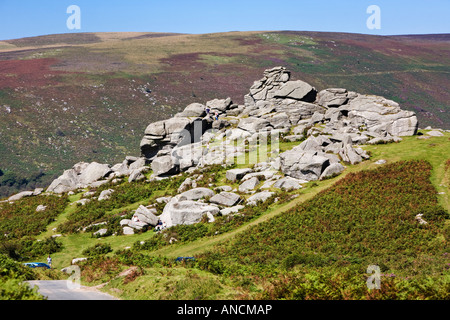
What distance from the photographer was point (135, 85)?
12925 cm

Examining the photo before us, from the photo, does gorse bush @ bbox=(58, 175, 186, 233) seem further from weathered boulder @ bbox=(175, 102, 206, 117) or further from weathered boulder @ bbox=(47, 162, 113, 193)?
weathered boulder @ bbox=(175, 102, 206, 117)

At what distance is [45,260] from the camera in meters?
32.8

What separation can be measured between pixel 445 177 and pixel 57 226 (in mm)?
38202

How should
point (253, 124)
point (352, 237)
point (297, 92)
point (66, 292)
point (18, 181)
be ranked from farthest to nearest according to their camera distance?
point (18, 181), point (297, 92), point (253, 124), point (352, 237), point (66, 292)

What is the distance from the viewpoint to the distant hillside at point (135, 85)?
307 feet

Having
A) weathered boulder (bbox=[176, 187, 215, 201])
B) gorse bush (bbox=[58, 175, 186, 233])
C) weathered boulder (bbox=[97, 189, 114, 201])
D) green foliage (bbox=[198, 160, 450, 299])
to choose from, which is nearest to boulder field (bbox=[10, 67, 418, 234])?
weathered boulder (bbox=[176, 187, 215, 201])

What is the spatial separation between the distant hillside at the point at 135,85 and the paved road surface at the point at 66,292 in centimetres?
6743

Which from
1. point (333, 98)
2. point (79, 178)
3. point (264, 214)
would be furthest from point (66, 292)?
point (333, 98)

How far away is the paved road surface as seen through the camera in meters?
16.6

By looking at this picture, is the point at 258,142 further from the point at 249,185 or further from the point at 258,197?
the point at 258,197

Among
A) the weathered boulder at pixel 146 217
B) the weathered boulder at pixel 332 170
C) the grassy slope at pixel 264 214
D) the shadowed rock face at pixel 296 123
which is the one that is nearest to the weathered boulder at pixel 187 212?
the weathered boulder at pixel 146 217

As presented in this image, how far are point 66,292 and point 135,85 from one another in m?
118
